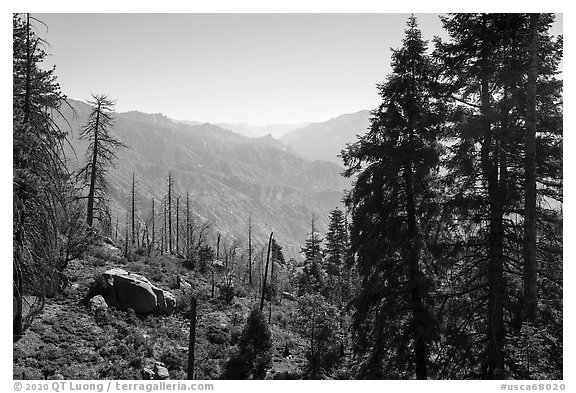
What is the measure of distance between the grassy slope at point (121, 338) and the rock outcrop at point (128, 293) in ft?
1.84

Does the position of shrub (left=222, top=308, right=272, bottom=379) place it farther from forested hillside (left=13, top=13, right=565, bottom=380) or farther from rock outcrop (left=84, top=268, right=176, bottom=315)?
rock outcrop (left=84, top=268, right=176, bottom=315)

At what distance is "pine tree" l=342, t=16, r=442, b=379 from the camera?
11945 mm

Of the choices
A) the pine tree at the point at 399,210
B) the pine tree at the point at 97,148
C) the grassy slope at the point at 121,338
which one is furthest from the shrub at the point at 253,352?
the pine tree at the point at 97,148

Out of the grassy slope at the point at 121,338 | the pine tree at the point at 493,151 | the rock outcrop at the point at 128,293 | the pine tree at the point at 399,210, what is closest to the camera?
the pine tree at the point at 493,151

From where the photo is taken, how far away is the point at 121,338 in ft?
59.7

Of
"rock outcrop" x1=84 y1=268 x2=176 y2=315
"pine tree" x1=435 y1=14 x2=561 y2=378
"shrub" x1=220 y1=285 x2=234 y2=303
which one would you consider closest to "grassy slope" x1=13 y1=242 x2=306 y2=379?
"rock outcrop" x1=84 y1=268 x2=176 y2=315

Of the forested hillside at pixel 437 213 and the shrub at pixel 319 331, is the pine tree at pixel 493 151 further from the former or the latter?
the shrub at pixel 319 331

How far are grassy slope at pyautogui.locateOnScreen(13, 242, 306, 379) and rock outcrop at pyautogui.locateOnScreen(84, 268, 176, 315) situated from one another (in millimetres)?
562

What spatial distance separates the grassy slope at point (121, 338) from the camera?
14734mm

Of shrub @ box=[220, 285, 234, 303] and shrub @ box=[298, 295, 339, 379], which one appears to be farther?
shrub @ box=[220, 285, 234, 303]

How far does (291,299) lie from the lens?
4516 cm

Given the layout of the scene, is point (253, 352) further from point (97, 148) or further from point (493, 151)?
point (97, 148)
